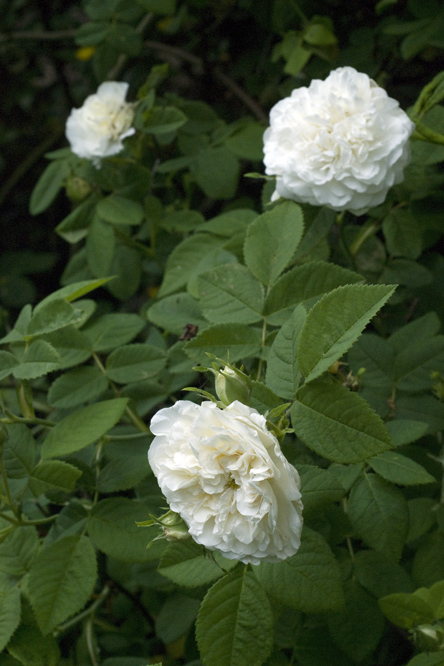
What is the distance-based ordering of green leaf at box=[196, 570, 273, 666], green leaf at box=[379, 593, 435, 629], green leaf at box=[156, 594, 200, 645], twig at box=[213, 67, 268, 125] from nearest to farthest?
green leaf at box=[196, 570, 273, 666] → green leaf at box=[379, 593, 435, 629] → green leaf at box=[156, 594, 200, 645] → twig at box=[213, 67, 268, 125]

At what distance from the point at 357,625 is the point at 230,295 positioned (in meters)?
0.60

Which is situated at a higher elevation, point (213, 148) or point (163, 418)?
point (163, 418)

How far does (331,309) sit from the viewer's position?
73cm

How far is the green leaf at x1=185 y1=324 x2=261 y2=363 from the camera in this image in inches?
36.2

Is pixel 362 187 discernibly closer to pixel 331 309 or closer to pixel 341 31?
pixel 331 309

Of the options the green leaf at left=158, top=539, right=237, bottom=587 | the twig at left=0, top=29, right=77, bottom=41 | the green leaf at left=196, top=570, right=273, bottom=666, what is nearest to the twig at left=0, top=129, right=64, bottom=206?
the twig at left=0, top=29, right=77, bottom=41

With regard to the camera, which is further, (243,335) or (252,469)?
(243,335)

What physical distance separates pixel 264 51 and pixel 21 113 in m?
1.46

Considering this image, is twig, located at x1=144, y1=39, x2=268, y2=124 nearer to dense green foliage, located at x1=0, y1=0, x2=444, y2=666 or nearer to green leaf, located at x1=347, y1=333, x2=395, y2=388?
dense green foliage, located at x1=0, y1=0, x2=444, y2=666

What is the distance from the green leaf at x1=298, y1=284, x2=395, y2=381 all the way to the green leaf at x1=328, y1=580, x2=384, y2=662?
511mm

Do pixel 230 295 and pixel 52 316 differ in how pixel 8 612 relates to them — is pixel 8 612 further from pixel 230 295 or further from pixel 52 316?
pixel 230 295

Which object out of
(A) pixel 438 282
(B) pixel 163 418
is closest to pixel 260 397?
(B) pixel 163 418

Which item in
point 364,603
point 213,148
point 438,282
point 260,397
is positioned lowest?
point 364,603

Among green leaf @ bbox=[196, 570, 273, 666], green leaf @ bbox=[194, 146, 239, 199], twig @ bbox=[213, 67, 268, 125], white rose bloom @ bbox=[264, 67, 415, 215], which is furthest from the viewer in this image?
twig @ bbox=[213, 67, 268, 125]
